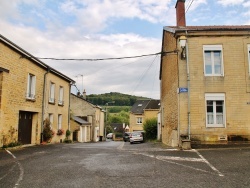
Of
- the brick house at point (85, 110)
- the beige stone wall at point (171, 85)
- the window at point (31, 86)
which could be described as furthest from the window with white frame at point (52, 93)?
the brick house at point (85, 110)

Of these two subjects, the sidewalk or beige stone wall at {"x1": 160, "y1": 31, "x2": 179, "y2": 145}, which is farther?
beige stone wall at {"x1": 160, "y1": 31, "x2": 179, "y2": 145}

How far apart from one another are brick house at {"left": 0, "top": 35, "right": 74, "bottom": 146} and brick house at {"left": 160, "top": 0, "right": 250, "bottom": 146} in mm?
9484

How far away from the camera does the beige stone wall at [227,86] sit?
50.0ft

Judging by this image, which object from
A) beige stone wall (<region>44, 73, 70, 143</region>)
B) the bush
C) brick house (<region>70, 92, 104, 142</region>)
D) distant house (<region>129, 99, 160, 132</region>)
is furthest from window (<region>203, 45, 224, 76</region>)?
distant house (<region>129, 99, 160, 132</region>)

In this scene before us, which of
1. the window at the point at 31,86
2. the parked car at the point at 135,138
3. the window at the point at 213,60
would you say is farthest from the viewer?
the parked car at the point at 135,138

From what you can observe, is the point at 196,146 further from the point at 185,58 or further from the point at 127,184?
the point at 127,184

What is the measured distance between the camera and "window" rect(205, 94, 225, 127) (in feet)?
50.6

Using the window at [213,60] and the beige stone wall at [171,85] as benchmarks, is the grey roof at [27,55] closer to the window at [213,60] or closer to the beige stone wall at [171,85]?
the beige stone wall at [171,85]

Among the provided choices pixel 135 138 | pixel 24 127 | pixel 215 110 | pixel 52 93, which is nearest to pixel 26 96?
pixel 24 127

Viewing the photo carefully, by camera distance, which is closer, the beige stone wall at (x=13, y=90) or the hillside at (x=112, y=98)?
the beige stone wall at (x=13, y=90)

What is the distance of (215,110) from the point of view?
15516 millimetres

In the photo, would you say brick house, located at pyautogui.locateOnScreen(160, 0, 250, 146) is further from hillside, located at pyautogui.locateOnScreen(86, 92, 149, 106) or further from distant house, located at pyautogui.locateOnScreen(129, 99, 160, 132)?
hillside, located at pyautogui.locateOnScreen(86, 92, 149, 106)

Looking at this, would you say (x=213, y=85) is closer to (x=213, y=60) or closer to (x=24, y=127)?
(x=213, y=60)

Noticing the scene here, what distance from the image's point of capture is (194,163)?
949cm
